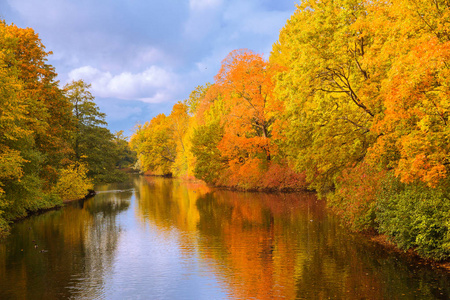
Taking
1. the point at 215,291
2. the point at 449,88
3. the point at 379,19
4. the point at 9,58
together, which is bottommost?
the point at 215,291

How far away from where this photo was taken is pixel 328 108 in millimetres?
23641

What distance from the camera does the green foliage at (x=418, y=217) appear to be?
1476cm

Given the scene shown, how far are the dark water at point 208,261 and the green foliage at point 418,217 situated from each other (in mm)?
806

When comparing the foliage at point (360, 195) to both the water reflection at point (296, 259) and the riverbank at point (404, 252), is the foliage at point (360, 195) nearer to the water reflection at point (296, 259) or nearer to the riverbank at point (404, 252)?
the riverbank at point (404, 252)

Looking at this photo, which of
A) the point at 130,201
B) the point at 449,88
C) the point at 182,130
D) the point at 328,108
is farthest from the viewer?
the point at 182,130

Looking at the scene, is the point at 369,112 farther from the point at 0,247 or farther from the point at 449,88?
the point at 0,247

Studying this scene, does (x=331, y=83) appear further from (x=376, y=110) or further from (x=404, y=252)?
(x=404, y=252)

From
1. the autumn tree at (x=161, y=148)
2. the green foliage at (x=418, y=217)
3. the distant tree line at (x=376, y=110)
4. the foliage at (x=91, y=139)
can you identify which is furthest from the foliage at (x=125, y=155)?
the green foliage at (x=418, y=217)

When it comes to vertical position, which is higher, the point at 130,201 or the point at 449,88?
the point at 449,88

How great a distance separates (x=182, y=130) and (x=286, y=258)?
70235 millimetres

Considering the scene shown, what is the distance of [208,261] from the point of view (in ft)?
56.4

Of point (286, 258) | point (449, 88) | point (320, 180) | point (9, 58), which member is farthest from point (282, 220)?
point (9, 58)

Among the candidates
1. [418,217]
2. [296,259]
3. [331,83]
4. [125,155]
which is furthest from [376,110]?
[125,155]

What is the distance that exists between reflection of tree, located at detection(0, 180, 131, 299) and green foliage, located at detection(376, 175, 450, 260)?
11524mm
